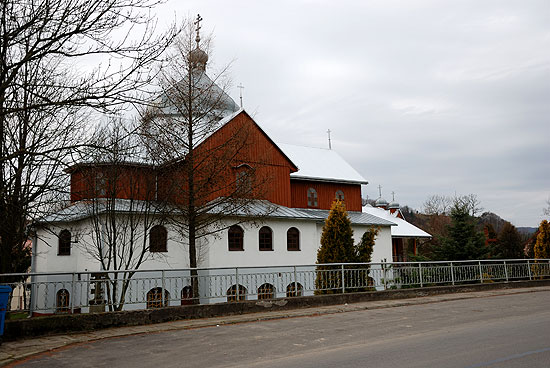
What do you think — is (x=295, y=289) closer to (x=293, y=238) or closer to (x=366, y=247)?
(x=366, y=247)

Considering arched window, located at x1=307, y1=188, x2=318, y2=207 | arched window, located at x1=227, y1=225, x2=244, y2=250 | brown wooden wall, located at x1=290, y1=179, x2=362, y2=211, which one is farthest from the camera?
arched window, located at x1=307, y1=188, x2=318, y2=207

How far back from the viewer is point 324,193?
31.8 m

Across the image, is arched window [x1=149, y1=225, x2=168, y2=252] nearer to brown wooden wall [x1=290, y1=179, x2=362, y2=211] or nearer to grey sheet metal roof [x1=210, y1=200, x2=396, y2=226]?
grey sheet metal roof [x1=210, y1=200, x2=396, y2=226]

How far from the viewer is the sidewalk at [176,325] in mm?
8805

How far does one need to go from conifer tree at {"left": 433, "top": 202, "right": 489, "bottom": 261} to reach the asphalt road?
1549 cm

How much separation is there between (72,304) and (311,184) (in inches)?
851

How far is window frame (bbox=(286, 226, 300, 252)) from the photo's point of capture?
86.8ft

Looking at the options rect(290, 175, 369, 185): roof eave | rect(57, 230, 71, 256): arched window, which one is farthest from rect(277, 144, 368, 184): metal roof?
rect(57, 230, 71, 256): arched window

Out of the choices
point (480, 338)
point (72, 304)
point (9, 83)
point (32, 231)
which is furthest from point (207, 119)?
point (480, 338)

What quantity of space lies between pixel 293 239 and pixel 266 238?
1877 millimetres

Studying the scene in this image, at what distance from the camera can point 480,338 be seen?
827 centimetres

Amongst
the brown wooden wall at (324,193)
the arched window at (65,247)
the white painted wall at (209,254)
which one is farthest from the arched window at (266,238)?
the arched window at (65,247)

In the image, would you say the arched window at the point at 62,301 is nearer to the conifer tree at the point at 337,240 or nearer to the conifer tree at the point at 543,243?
the conifer tree at the point at 337,240

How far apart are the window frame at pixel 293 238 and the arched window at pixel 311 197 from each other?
4.30 meters
